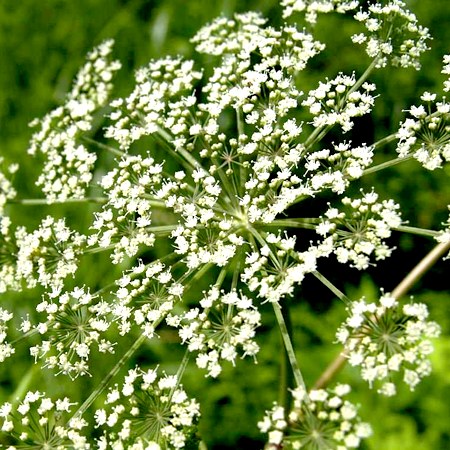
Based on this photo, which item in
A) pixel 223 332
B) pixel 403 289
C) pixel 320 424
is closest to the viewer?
pixel 320 424

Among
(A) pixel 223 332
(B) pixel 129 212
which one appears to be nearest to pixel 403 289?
(A) pixel 223 332

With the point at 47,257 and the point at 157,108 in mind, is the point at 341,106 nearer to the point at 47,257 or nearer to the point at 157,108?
the point at 157,108

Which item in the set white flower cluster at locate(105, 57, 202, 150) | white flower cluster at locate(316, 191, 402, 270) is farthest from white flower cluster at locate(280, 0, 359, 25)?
white flower cluster at locate(316, 191, 402, 270)

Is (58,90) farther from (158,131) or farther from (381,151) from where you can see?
(381,151)

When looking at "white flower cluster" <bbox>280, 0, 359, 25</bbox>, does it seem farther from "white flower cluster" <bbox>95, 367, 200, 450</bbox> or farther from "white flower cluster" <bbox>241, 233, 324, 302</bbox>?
"white flower cluster" <bbox>95, 367, 200, 450</bbox>

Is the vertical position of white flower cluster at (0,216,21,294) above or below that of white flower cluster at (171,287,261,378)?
above

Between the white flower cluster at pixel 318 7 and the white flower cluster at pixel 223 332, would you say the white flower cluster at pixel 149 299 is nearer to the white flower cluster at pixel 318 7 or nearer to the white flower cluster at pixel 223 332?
the white flower cluster at pixel 223 332

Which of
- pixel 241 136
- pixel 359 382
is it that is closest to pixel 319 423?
pixel 241 136
